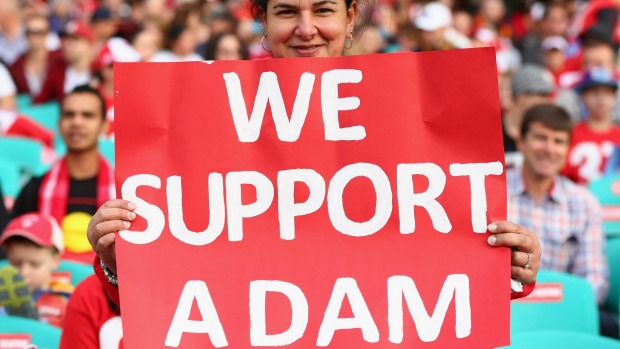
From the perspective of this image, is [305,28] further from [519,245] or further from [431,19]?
[431,19]

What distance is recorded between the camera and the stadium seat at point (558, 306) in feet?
14.1

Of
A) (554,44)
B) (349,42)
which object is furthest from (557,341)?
(554,44)

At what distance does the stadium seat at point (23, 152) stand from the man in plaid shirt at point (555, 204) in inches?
137

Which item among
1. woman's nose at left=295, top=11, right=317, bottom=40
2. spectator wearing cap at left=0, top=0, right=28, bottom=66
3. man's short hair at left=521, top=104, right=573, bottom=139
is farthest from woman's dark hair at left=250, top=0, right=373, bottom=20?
spectator wearing cap at left=0, top=0, right=28, bottom=66

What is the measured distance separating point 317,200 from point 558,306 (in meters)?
2.41

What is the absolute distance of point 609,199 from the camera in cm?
607

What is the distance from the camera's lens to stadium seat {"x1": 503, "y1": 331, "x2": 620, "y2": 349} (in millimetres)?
3322

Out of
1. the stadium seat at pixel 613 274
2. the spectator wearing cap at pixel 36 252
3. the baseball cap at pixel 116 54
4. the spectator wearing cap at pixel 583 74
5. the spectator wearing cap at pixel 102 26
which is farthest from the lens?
the spectator wearing cap at pixel 102 26

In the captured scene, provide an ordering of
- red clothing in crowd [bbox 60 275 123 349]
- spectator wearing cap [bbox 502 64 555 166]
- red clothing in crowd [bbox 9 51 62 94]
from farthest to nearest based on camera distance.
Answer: red clothing in crowd [bbox 9 51 62 94]
spectator wearing cap [bbox 502 64 555 166]
red clothing in crowd [bbox 60 275 123 349]

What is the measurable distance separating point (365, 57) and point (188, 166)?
17.2 inches

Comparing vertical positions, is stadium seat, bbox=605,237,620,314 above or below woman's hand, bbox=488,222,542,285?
above

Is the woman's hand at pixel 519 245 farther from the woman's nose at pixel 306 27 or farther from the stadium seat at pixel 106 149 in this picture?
the stadium seat at pixel 106 149

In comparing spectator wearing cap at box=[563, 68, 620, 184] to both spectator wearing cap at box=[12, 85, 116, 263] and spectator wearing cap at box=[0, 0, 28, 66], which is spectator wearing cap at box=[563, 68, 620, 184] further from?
spectator wearing cap at box=[0, 0, 28, 66]

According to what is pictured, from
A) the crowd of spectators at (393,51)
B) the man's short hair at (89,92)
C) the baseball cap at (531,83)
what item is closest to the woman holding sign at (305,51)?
the crowd of spectators at (393,51)
